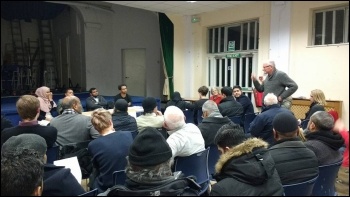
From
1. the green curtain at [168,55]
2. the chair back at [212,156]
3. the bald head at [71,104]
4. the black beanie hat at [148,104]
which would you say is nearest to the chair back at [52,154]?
the bald head at [71,104]

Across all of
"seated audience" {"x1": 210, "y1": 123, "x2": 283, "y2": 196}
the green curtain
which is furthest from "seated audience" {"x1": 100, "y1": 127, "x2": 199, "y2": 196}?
the green curtain

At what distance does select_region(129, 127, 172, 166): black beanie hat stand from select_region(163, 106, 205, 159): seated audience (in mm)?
764

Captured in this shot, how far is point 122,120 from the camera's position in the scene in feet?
9.27

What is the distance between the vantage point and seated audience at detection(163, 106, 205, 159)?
6.59 feet

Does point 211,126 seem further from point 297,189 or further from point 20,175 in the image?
point 20,175

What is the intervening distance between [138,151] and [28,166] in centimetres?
40

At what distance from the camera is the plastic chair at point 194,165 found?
1.95 metres

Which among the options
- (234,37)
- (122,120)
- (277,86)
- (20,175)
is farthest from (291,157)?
(234,37)

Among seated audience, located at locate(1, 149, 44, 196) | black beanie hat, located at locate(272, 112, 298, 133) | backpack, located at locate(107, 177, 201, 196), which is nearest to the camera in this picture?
seated audience, located at locate(1, 149, 44, 196)

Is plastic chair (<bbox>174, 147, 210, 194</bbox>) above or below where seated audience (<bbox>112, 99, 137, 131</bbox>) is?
below

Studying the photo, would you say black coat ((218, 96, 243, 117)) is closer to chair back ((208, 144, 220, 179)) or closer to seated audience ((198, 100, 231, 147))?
seated audience ((198, 100, 231, 147))

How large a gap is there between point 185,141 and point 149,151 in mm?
884

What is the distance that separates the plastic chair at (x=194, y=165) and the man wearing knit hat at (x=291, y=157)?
566 mm

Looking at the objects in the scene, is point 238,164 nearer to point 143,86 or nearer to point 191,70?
point 191,70
